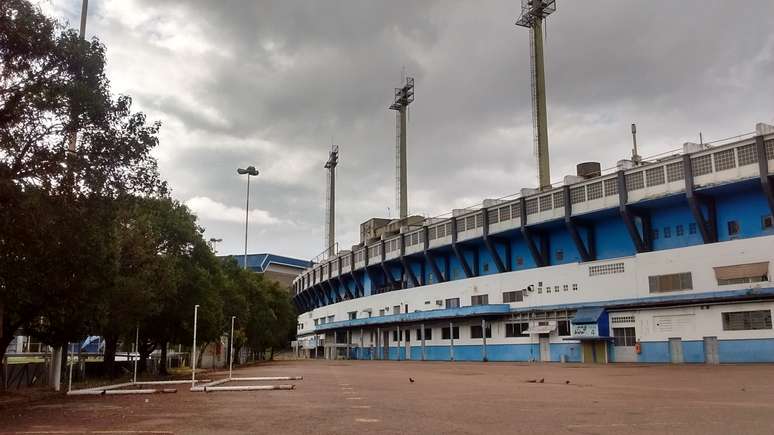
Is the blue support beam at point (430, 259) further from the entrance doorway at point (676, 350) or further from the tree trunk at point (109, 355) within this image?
the tree trunk at point (109, 355)

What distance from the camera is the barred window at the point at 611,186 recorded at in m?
51.8

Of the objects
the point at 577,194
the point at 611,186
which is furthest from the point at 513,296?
the point at 611,186

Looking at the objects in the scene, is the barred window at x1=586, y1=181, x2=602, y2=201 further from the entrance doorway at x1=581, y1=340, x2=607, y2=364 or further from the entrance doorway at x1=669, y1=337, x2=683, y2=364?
the entrance doorway at x1=669, y1=337, x2=683, y2=364

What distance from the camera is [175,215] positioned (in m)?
39.2

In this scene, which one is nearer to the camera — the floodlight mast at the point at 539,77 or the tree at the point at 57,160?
the tree at the point at 57,160

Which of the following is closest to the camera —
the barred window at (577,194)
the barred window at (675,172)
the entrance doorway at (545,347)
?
the barred window at (675,172)

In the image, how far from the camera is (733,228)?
4666 centimetres

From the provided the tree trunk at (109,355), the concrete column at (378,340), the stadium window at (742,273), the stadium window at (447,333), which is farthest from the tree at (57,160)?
the concrete column at (378,340)

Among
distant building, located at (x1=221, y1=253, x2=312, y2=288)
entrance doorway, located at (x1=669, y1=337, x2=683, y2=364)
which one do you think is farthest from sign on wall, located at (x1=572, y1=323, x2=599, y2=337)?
distant building, located at (x1=221, y1=253, x2=312, y2=288)

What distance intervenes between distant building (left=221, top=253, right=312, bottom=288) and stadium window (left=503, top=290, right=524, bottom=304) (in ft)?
317

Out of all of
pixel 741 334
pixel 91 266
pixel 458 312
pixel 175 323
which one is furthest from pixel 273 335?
pixel 91 266

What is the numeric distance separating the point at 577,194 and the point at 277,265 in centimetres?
11162

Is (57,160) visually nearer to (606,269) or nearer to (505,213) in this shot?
(606,269)

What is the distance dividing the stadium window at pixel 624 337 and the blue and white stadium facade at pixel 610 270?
105mm
